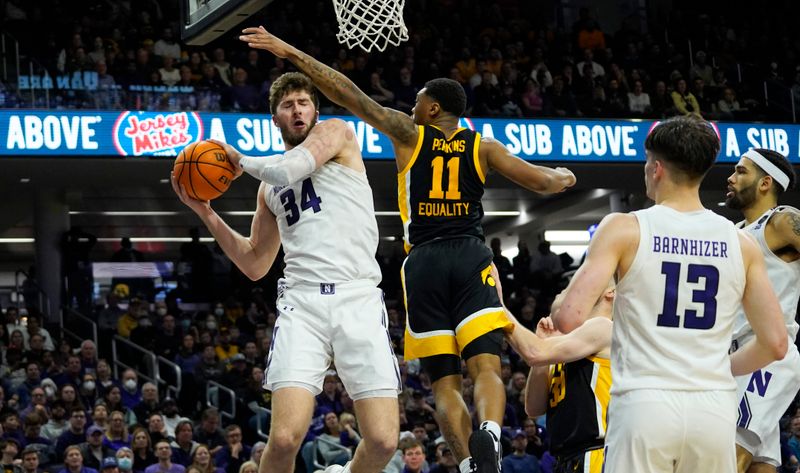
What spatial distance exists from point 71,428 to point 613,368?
35.6 feet

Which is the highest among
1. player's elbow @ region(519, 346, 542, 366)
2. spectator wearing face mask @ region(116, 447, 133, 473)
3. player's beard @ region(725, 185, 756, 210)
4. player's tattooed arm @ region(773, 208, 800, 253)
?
player's beard @ region(725, 185, 756, 210)

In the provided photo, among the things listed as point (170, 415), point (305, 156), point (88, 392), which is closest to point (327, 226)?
point (305, 156)

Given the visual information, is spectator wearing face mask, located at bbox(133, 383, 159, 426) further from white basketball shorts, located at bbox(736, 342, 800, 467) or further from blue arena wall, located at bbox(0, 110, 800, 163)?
white basketball shorts, located at bbox(736, 342, 800, 467)

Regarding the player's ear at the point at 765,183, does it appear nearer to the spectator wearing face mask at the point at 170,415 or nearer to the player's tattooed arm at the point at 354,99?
the player's tattooed arm at the point at 354,99

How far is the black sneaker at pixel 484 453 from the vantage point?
581cm

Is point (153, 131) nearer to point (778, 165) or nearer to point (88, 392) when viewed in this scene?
point (88, 392)

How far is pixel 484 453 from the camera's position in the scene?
19.1ft

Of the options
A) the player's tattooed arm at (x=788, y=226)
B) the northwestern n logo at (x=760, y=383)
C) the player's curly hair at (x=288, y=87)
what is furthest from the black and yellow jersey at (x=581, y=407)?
the player's curly hair at (x=288, y=87)

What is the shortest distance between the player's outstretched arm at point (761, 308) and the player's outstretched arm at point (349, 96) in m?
2.53

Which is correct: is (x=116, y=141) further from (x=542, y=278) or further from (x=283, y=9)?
(x=542, y=278)

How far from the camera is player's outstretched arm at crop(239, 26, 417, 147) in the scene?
21.6 ft

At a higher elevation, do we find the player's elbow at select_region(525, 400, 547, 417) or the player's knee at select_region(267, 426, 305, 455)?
the player's elbow at select_region(525, 400, 547, 417)

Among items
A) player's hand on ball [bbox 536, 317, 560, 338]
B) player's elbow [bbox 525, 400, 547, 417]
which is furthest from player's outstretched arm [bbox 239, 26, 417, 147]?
player's elbow [bbox 525, 400, 547, 417]

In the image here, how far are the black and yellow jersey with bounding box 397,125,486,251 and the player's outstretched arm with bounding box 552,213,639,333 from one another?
2155 mm
